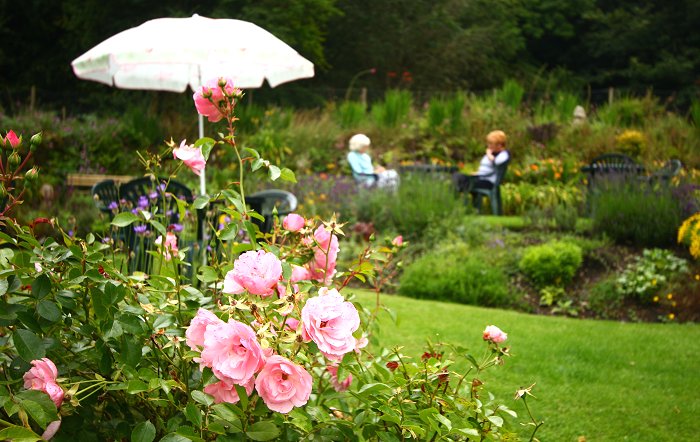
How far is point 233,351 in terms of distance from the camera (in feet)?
4.69

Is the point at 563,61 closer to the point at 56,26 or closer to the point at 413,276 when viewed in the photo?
the point at 56,26

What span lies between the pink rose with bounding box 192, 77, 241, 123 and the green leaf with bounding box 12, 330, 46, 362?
2.02 ft

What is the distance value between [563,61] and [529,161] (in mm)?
20483

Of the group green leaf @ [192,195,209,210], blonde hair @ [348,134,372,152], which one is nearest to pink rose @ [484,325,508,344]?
green leaf @ [192,195,209,210]

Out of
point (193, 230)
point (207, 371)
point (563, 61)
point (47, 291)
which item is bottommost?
point (563, 61)

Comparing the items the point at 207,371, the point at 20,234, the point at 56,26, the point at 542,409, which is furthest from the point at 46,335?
the point at 56,26

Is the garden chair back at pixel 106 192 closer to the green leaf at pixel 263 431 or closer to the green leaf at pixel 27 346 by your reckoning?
the green leaf at pixel 27 346

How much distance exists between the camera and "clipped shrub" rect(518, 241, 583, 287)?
705 centimetres

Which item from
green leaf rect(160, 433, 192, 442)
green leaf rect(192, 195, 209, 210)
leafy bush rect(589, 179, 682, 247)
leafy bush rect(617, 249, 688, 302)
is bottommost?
leafy bush rect(617, 249, 688, 302)

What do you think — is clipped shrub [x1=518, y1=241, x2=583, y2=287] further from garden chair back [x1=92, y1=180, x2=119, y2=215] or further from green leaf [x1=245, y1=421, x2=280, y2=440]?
green leaf [x1=245, y1=421, x2=280, y2=440]

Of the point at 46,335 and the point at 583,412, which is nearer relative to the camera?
the point at 46,335

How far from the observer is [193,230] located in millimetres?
4914

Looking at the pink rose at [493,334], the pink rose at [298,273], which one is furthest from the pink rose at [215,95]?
the pink rose at [493,334]

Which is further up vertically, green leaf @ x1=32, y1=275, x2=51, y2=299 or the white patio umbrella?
the white patio umbrella
